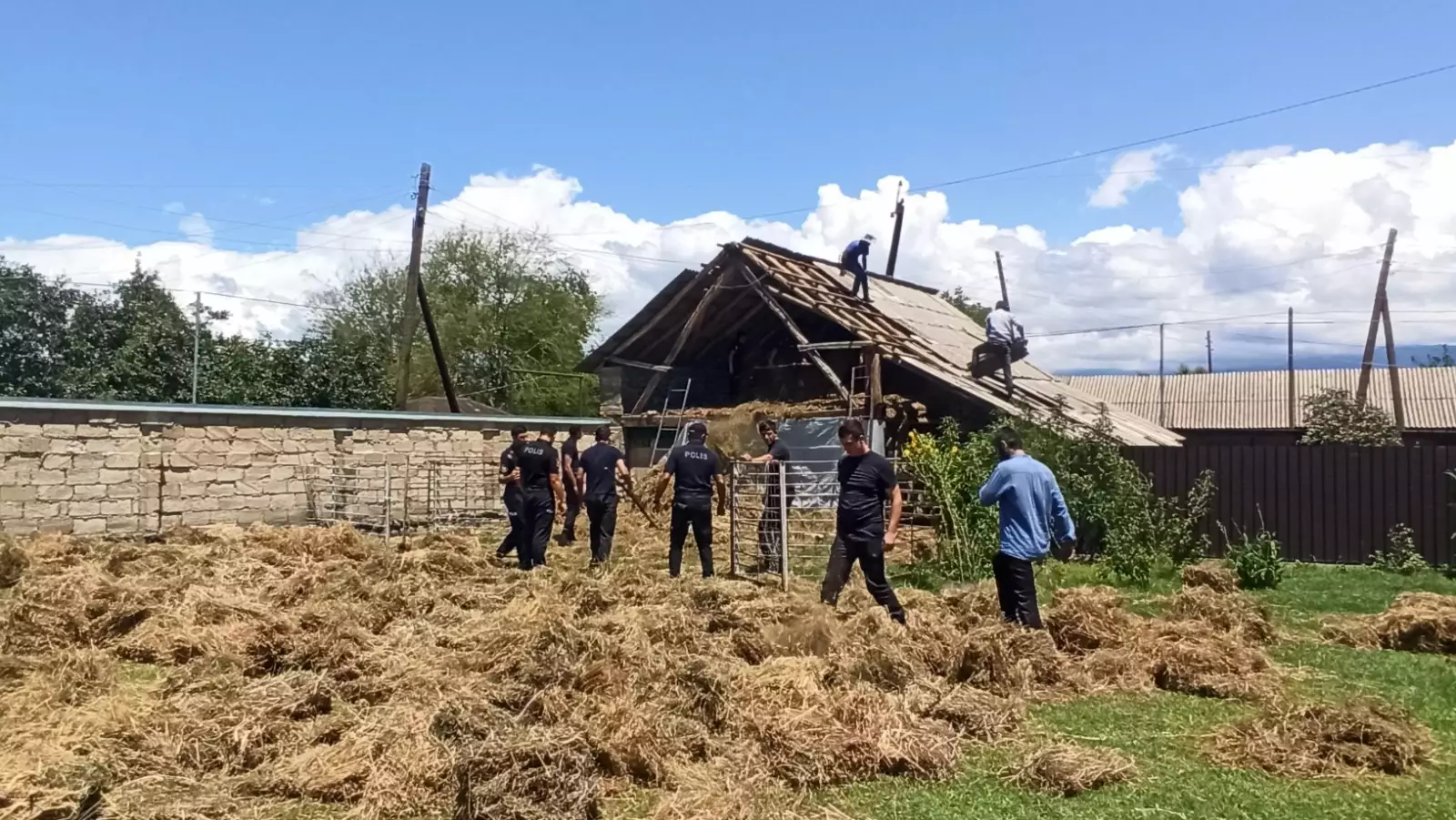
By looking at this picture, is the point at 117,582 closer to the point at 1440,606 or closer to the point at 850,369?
the point at 1440,606

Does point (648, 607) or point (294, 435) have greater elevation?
point (294, 435)

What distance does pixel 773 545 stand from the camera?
1123cm

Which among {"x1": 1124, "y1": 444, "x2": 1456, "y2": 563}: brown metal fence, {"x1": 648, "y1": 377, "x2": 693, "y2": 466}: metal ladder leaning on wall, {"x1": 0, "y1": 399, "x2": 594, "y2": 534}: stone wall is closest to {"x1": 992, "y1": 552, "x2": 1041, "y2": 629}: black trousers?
{"x1": 1124, "y1": 444, "x2": 1456, "y2": 563}: brown metal fence

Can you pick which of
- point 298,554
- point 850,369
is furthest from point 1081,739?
point 850,369

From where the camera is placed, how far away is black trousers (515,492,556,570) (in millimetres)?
11734

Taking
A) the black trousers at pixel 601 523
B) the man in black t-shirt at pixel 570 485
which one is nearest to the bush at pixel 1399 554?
the black trousers at pixel 601 523

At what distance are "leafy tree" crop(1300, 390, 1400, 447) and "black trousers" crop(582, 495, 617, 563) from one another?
18.3 meters

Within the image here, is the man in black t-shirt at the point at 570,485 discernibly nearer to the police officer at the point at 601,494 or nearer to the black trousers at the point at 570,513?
the black trousers at the point at 570,513

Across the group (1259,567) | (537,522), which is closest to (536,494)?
(537,522)

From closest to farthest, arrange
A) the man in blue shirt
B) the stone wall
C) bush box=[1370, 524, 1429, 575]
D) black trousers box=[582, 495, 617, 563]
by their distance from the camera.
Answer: the man in blue shirt, black trousers box=[582, 495, 617, 563], bush box=[1370, 524, 1429, 575], the stone wall

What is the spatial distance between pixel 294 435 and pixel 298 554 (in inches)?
188

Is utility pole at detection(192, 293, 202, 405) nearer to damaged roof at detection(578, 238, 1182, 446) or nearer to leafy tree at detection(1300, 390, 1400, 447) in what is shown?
damaged roof at detection(578, 238, 1182, 446)

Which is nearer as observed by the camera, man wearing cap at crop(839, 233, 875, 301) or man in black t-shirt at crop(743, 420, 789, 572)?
man in black t-shirt at crop(743, 420, 789, 572)

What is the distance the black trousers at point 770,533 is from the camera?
36.7 feet
